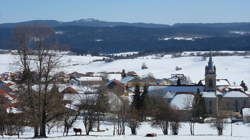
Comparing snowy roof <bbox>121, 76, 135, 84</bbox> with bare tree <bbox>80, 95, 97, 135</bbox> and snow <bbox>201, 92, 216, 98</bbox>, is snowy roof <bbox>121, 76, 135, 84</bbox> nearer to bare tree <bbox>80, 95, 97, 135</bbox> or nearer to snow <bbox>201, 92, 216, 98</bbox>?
snow <bbox>201, 92, 216, 98</bbox>

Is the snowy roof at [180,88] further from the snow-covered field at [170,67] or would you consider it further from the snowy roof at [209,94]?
the snow-covered field at [170,67]

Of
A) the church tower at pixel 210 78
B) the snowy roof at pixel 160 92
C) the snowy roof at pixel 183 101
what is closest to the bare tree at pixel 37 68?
the snowy roof at pixel 183 101

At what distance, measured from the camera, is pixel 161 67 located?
182m

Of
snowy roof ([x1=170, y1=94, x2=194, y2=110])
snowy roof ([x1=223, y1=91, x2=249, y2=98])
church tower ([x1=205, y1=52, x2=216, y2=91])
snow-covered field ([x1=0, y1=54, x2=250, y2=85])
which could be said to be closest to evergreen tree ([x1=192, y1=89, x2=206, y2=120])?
snowy roof ([x1=170, y1=94, x2=194, y2=110])

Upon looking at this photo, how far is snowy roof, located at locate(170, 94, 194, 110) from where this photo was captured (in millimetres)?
60188

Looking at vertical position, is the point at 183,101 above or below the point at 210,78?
below

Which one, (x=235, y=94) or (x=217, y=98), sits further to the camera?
(x=235, y=94)

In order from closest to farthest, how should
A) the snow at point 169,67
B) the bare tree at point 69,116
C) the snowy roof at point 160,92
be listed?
the bare tree at point 69,116
the snowy roof at point 160,92
the snow at point 169,67

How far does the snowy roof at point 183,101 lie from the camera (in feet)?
197

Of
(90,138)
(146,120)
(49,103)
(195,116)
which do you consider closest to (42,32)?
(49,103)

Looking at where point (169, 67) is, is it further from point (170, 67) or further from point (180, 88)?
point (180, 88)

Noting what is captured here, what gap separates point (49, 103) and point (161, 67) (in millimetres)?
156496

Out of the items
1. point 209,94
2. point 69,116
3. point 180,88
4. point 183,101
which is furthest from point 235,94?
point 69,116

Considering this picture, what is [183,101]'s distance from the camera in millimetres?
63438
